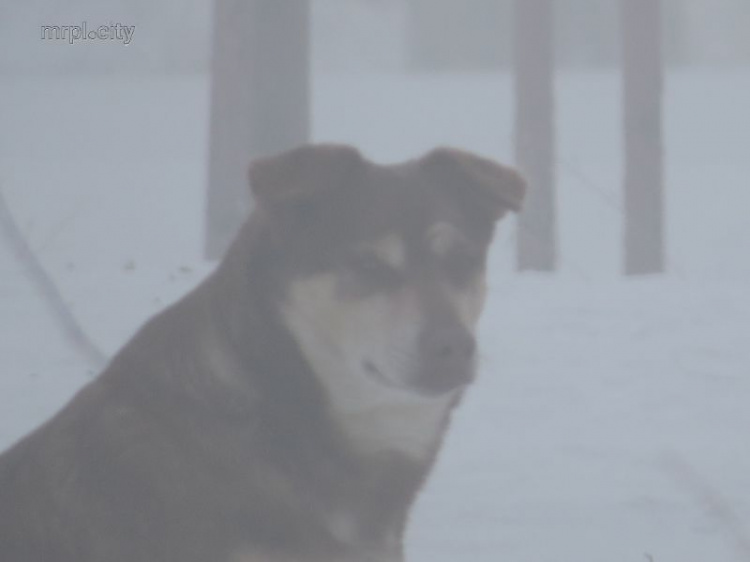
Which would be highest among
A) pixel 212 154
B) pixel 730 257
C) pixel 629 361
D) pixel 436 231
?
pixel 436 231

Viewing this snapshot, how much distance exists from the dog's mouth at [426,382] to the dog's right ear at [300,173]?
20.5 inches

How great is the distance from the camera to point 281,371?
3.68 m

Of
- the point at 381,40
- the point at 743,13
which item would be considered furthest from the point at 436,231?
the point at 743,13

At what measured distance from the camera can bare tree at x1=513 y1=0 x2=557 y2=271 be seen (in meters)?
14.6

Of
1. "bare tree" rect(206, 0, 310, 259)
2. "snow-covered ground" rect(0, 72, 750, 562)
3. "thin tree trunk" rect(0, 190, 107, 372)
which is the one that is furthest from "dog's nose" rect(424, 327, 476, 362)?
"bare tree" rect(206, 0, 310, 259)

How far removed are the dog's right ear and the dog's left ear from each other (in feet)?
1.15

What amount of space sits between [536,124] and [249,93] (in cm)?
449

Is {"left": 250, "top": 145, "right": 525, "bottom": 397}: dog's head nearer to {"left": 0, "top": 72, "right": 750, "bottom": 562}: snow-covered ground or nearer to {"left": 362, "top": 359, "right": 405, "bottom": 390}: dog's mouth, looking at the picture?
{"left": 362, "top": 359, "right": 405, "bottom": 390}: dog's mouth

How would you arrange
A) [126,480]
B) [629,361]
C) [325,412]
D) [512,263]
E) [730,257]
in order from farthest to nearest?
[730,257]
[512,263]
[629,361]
[325,412]
[126,480]

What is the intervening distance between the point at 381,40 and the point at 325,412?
2837cm

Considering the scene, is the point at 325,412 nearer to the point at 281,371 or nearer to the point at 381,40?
the point at 281,371

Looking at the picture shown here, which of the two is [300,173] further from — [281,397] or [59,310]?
[59,310]

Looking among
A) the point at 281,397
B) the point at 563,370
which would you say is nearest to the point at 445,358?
the point at 281,397

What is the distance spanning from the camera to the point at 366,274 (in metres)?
3.77
